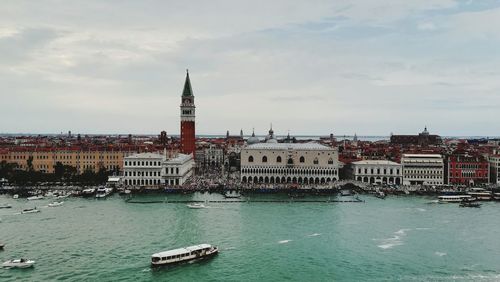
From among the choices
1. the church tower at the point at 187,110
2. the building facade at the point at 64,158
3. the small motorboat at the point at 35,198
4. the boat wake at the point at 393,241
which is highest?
the church tower at the point at 187,110

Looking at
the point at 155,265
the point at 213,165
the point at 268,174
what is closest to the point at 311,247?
the point at 155,265

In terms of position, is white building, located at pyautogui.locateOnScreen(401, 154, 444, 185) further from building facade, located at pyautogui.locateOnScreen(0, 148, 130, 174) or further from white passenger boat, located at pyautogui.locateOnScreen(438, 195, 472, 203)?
building facade, located at pyautogui.locateOnScreen(0, 148, 130, 174)

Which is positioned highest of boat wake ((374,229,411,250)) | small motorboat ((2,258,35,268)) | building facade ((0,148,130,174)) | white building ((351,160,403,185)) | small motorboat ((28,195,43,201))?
building facade ((0,148,130,174))

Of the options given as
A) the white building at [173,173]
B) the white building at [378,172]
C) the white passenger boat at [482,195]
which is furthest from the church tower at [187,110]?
the white passenger boat at [482,195]

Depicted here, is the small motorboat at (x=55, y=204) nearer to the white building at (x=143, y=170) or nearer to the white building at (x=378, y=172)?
the white building at (x=143, y=170)

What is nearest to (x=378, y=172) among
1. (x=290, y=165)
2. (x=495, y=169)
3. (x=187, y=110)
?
(x=290, y=165)

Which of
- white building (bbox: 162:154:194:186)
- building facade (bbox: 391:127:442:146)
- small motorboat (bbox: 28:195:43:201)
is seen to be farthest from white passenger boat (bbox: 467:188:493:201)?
building facade (bbox: 391:127:442:146)

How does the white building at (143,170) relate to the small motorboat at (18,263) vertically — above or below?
above
